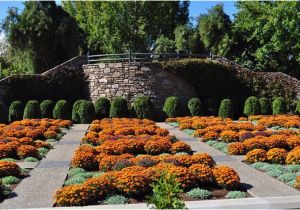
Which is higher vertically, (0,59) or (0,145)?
(0,59)

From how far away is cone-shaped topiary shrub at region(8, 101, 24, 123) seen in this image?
23.9 m

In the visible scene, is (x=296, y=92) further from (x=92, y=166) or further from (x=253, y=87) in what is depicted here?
(x=92, y=166)

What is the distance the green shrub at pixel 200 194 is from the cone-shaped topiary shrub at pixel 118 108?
50.8ft

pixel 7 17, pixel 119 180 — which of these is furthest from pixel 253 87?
pixel 119 180

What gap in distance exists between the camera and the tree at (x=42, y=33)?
2995 cm

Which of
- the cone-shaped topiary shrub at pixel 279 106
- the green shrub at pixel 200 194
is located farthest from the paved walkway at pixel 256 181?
the cone-shaped topiary shrub at pixel 279 106

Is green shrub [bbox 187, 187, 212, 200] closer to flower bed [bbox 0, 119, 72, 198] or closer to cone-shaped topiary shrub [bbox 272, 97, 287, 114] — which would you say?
flower bed [bbox 0, 119, 72, 198]

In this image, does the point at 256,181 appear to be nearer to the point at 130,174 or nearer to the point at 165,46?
the point at 130,174

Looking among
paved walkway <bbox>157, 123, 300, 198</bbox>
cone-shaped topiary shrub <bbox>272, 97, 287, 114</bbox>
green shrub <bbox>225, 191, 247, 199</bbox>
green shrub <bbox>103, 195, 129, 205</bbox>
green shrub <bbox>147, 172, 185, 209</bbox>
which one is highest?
cone-shaped topiary shrub <bbox>272, 97, 287, 114</bbox>

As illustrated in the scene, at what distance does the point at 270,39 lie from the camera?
3391 centimetres

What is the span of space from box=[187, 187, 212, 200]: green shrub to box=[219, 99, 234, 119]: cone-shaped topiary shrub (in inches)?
639

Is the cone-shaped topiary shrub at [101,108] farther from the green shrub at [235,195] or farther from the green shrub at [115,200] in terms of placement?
the green shrub at [235,195]

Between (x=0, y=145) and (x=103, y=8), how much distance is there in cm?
3094

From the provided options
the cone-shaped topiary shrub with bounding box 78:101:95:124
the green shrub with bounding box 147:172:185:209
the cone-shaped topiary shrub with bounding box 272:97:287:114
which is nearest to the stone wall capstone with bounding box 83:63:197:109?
the cone-shaped topiary shrub with bounding box 78:101:95:124
